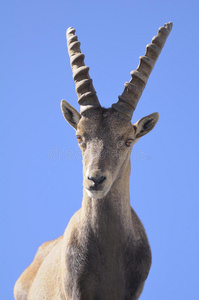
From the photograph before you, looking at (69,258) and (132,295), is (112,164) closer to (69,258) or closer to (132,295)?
(69,258)

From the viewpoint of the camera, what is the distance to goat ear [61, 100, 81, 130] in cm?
930

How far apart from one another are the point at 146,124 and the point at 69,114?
161cm

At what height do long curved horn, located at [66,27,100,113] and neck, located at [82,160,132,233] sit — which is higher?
long curved horn, located at [66,27,100,113]

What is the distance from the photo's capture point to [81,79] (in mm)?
9359

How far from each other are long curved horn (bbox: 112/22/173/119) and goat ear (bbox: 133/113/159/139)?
41 cm

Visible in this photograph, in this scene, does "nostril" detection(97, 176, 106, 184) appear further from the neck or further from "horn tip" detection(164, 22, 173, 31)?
"horn tip" detection(164, 22, 173, 31)

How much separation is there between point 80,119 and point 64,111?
0.55m

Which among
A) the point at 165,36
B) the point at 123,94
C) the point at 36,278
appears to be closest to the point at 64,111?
the point at 123,94

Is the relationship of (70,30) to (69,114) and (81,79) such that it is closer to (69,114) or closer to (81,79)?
(81,79)

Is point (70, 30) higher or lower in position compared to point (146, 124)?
higher

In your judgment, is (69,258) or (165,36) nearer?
(69,258)

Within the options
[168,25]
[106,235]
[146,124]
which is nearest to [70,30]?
[168,25]

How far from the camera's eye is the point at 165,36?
9938 mm

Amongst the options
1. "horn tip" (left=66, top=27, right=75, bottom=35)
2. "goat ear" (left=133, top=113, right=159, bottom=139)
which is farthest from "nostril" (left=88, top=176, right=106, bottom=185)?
"horn tip" (left=66, top=27, right=75, bottom=35)
